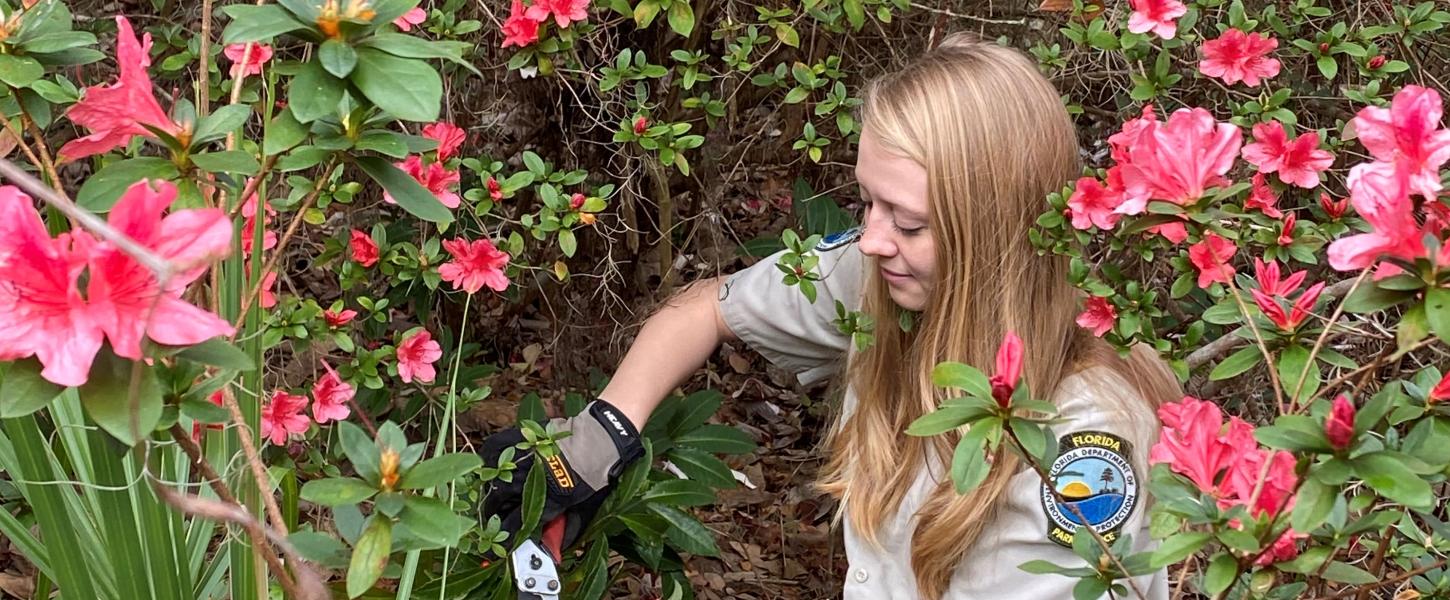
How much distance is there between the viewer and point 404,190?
1001 mm

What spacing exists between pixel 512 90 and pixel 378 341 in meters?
0.50

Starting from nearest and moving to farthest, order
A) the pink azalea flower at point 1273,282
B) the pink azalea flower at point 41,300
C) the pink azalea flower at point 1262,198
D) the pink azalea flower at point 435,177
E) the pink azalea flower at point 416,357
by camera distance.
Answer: the pink azalea flower at point 41,300 < the pink azalea flower at point 1273,282 < the pink azalea flower at point 1262,198 < the pink azalea flower at point 435,177 < the pink azalea flower at point 416,357

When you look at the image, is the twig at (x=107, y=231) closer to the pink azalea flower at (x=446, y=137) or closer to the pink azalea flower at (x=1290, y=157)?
the pink azalea flower at (x=446, y=137)

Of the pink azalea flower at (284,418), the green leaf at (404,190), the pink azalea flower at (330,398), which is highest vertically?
the green leaf at (404,190)

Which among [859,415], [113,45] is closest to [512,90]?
[113,45]

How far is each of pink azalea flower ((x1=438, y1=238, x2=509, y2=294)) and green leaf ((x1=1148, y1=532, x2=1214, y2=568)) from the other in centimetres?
120

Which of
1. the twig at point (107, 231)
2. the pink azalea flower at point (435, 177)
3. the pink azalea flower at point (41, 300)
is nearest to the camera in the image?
the twig at point (107, 231)

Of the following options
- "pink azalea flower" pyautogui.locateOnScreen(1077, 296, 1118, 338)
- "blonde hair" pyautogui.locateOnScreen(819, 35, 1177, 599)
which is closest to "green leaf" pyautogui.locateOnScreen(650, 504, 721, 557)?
"blonde hair" pyautogui.locateOnScreen(819, 35, 1177, 599)

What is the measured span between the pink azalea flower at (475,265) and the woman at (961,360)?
225mm

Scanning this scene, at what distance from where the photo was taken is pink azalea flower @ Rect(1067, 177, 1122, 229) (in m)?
1.52

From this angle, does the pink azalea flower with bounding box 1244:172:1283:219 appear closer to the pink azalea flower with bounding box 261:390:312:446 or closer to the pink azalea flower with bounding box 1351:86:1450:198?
the pink azalea flower with bounding box 1351:86:1450:198

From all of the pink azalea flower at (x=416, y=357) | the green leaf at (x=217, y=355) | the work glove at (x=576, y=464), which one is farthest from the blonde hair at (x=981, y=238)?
the green leaf at (x=217, y=355)

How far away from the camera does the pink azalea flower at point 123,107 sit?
955 mm

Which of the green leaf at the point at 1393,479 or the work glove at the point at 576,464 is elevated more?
the green leaf at the point at 1393,479
